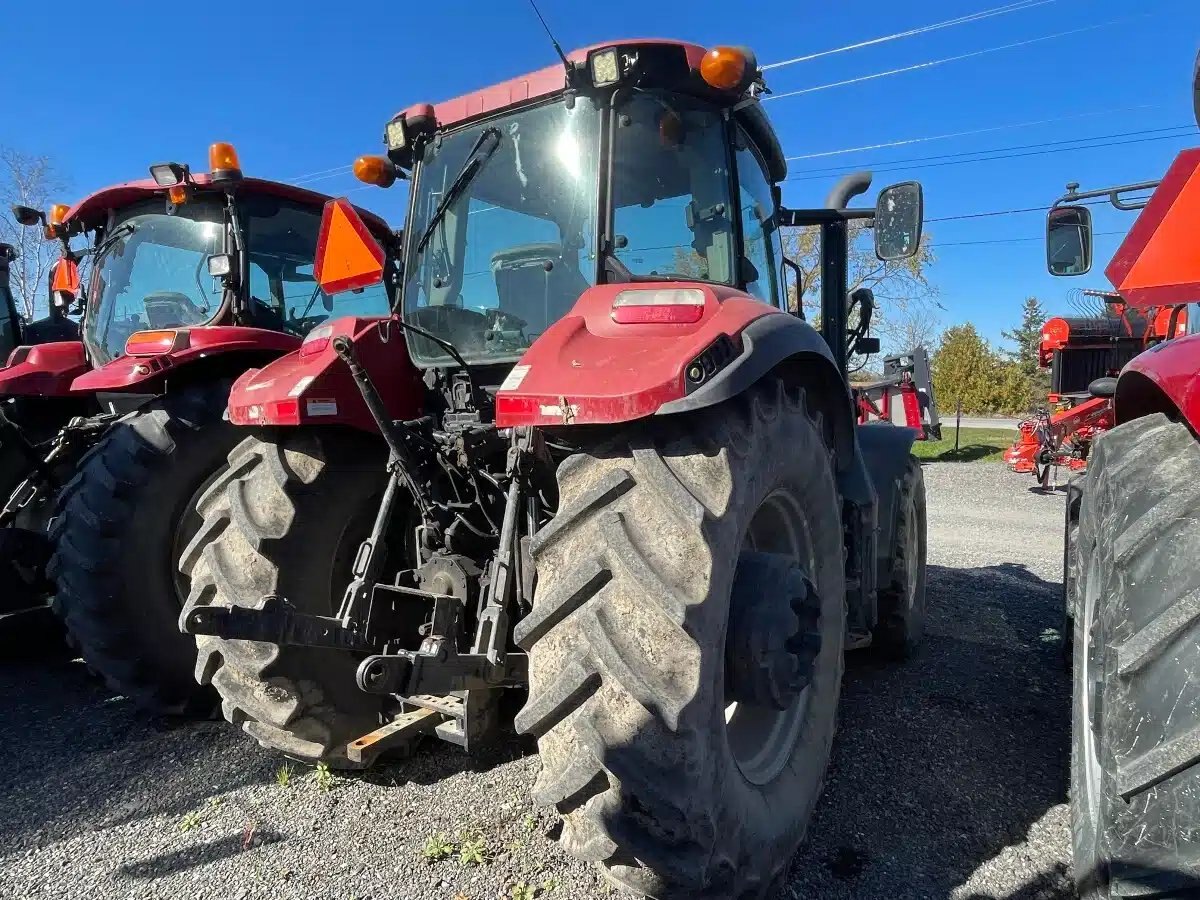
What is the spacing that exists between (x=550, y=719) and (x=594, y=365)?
32.2 inches

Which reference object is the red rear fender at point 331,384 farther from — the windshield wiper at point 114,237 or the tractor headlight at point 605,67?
the windshield wiper at point 114,237

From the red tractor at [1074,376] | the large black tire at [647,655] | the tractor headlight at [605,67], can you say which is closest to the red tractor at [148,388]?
the tractor headlight at [605,67]

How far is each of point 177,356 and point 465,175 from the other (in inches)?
69.7

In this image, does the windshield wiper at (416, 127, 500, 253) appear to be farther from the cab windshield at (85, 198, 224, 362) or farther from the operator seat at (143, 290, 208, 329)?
the operator seat at (143, 290, 208, 329)

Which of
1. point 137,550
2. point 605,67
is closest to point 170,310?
point 137,550

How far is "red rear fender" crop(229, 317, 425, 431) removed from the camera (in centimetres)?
251

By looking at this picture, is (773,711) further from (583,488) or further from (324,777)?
(324,777)

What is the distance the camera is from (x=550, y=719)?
1713 millimetres

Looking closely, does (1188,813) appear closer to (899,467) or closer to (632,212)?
(632,212)

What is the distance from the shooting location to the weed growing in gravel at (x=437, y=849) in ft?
7.74

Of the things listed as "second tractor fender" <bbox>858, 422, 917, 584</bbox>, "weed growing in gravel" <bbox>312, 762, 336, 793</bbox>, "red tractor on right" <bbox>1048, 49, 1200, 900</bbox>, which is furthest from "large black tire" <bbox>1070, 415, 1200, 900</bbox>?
"weed growing in gravel" <bbox>312, 762, 336, 793</bbox>

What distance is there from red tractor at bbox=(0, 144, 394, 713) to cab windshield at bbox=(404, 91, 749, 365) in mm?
1439

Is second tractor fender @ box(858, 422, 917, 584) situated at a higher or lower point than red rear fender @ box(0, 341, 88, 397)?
lower

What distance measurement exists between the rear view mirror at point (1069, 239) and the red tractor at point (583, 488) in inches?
37.6
